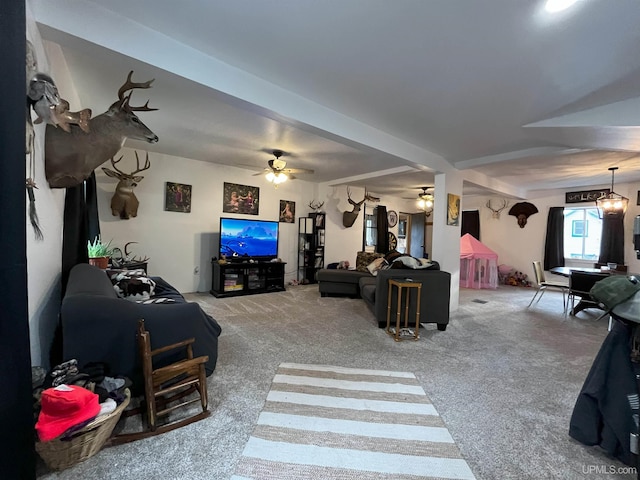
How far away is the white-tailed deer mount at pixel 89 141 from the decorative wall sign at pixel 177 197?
2960mm

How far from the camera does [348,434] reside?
169 centimetres

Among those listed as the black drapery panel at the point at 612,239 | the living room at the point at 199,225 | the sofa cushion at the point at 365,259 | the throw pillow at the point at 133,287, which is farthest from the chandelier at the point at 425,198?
the throw pillow at the point at 133,287

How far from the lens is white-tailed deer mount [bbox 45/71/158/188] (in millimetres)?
1816

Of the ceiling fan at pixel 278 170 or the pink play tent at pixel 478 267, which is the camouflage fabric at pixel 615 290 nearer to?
the ceiling fan at pixel 278 170

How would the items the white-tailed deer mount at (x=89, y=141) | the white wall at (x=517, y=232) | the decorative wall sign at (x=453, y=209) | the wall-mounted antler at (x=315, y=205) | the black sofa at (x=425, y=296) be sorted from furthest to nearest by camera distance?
the white wall at (x=517, y=232), the wall-mounted antler at (x=315, y=205), the decorative wall sign at (x=453, y=209), the black sofa at (x=425, y=296), the white-tailed deer mount at (x=89, y=141)

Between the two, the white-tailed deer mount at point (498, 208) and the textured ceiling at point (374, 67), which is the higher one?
the textured ceiling at point (374, 67)

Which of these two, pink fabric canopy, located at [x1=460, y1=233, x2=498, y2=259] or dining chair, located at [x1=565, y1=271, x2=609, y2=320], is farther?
pink fabric canopy, located at [x1=460, y1=233, x2=498, y2=259]

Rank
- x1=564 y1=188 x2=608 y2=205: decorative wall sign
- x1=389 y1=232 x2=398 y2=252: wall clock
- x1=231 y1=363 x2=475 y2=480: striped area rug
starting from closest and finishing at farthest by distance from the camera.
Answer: x1=231 y1=363 x2=475 y2=480: striped area rug < x1=564 y1=188 x2=608 y2=205: decorative wall sign < x1=389 y1=232 x2=398 y2=252: wall clock

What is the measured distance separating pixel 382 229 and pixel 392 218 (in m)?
0.68

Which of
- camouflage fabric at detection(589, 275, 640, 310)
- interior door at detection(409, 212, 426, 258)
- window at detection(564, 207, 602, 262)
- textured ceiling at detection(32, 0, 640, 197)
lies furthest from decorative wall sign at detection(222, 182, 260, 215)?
window at detection(564, 207, 602, 262)

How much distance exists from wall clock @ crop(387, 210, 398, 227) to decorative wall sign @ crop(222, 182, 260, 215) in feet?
13.5

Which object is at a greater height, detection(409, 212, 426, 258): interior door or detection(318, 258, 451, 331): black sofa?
detection(409, 212, 426, 258): interior door

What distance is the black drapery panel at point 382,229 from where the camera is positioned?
26.2 feet

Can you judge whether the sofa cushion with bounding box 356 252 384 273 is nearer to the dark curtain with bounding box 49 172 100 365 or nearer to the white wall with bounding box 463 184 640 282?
the white wall with bounding box 463 184 640 282
